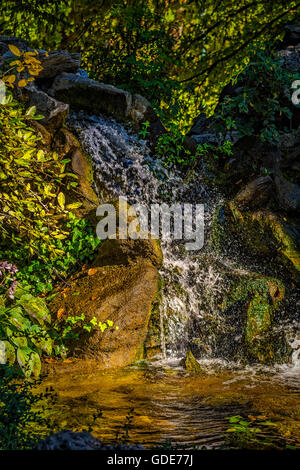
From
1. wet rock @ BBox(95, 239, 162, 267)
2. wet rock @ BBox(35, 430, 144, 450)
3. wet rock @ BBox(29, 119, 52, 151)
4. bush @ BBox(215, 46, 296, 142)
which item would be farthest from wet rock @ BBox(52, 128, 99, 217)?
wet rock @ BBox(35, 430, 144, 450)

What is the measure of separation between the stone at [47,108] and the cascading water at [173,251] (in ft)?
2.06

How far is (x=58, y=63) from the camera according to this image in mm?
7383

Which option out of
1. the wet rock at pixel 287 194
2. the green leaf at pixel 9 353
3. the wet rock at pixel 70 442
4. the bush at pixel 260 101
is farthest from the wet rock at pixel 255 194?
the wet rock at pixel 70 442

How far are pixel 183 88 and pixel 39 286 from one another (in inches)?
305

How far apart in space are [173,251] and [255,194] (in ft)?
6.84

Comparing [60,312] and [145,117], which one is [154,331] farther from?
[145,117]

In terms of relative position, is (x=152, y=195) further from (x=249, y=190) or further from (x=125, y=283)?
(x=125, y=283)

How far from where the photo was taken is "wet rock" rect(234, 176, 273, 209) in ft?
23.2

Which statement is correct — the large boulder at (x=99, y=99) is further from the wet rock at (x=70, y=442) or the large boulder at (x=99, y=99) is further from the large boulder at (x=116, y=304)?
the wet rock at (x=70, y=442)

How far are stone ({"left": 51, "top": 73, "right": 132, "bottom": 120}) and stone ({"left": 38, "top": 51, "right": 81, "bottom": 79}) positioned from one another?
5.2 inches

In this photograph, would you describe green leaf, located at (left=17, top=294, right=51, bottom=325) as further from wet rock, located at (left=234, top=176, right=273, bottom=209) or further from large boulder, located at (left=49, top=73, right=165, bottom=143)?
large boulder, located at (left=49, top=73, right=165, bottom=143)

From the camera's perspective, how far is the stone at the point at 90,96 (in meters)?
7.29

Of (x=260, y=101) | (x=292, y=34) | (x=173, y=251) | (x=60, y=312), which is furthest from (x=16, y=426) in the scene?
(x=292, y=34)
